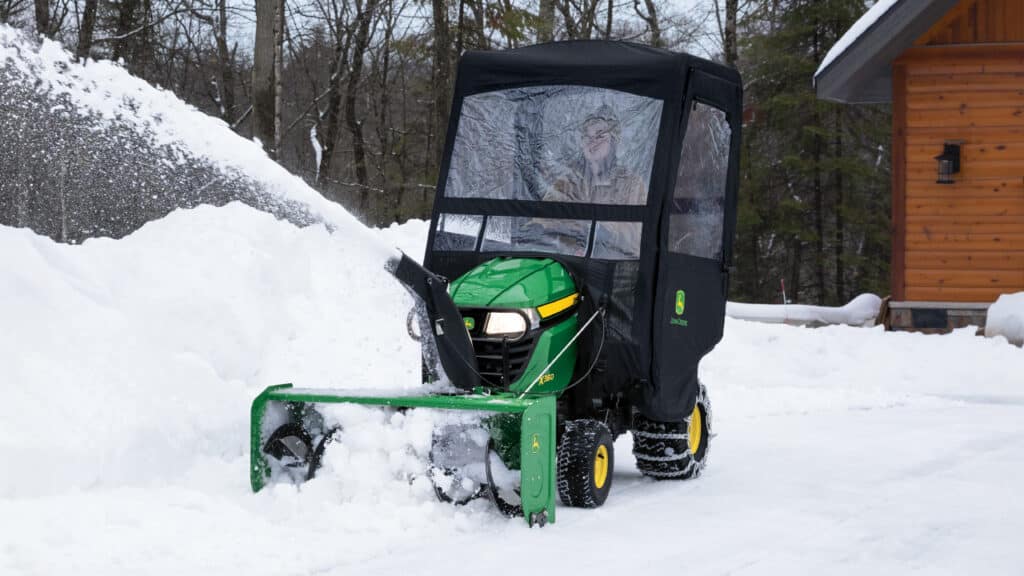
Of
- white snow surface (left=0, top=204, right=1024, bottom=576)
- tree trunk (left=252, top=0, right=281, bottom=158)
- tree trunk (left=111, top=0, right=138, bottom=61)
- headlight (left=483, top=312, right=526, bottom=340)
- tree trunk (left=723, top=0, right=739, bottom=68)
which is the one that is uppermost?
tree trunk (left=723, top=0, right=739, bottom=68)

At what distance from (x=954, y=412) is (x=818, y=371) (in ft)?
9.88

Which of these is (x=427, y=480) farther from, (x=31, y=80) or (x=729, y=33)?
(x=729, y=33)

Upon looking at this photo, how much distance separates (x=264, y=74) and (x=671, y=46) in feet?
63.1

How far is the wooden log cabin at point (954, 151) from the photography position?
1670cm

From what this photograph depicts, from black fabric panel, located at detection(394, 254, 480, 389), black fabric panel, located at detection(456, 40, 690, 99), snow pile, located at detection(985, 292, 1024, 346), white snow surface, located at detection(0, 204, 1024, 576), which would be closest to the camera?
white snow surface, located at detection(0, 204, 1024, 576)

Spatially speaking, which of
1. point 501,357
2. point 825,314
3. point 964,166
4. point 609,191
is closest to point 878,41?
point 964,166

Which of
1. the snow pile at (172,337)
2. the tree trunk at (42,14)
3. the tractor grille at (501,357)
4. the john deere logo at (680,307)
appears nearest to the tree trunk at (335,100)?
the tree trunk at (42,14)

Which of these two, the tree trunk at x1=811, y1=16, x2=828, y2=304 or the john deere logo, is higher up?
the tree trunk at x1=811, y1=16, x2=828, y2=304

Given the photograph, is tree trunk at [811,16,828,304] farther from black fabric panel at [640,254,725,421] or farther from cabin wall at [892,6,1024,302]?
black fabric panel at [640,254,725,421]

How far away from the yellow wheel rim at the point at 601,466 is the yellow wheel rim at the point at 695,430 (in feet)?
4.55

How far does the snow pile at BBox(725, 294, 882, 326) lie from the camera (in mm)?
18984

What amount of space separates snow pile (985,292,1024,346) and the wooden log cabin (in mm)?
920

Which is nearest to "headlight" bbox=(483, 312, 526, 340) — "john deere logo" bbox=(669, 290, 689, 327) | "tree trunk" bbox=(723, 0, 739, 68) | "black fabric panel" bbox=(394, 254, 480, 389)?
"black fabric panel" bbox=(394, 254, 480, 389)

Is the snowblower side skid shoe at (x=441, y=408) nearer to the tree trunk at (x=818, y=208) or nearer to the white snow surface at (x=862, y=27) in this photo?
the white snow surface at (x=862, y=27)
